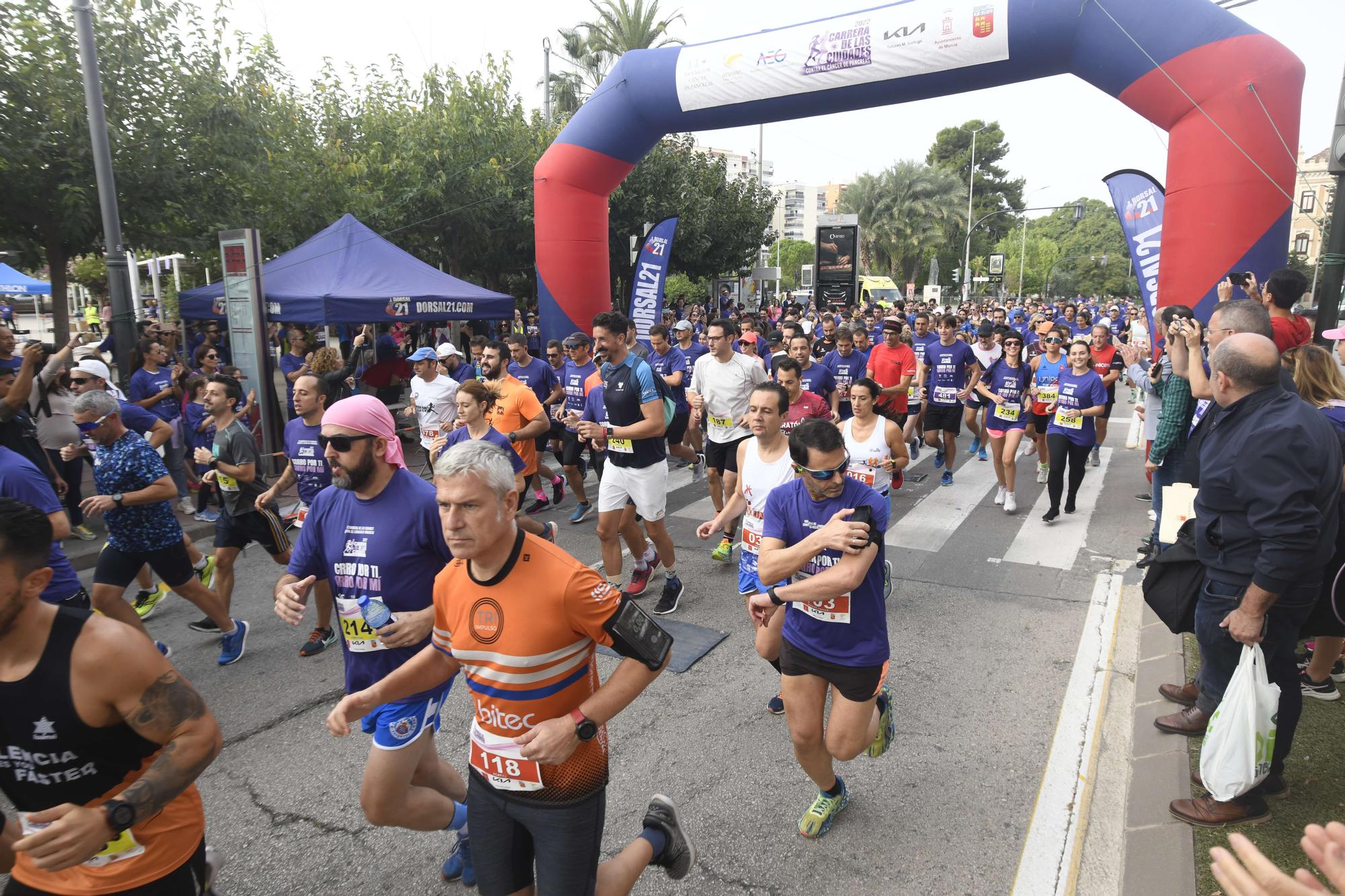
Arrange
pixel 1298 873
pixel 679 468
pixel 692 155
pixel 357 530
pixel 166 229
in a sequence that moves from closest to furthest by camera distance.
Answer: pixel 1298 873 → pixel 357 530 → pixel 679 468 → pixel 166 229 → pixel 692 155

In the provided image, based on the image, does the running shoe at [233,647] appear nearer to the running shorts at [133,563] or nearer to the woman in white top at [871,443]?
the running shorts at [133,563]

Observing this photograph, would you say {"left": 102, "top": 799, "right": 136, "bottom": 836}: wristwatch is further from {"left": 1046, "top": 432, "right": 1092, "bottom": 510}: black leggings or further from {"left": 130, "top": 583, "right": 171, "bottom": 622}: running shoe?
{"left": 1046, "top": 432, "right": 1092, "bottom": 510}: black leggings

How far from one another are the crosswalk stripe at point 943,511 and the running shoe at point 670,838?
17.2 feet

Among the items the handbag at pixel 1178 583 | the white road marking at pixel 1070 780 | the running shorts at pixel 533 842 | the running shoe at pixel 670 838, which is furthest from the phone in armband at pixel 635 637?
the handbag at pixel 1178 583

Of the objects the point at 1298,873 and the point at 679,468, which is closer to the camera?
the point at 1298,873

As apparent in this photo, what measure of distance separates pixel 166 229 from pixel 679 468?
8684 mm

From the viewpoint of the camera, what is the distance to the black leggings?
814cm

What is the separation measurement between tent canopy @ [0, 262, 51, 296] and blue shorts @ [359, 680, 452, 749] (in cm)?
2582

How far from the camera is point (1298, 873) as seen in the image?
61.9 inches

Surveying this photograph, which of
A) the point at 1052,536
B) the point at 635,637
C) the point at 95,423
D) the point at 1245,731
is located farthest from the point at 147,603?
the point at 1052,536

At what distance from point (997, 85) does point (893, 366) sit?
13.1 ft

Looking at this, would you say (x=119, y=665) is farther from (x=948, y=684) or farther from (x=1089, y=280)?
(x=1089, y=280)

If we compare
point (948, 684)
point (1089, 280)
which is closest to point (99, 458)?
point (948, 684)

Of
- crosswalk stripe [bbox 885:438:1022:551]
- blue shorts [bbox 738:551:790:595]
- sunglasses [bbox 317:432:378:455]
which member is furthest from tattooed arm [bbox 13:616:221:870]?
Answer: crosswalk stripe [bbox 885:438:1022:551]
